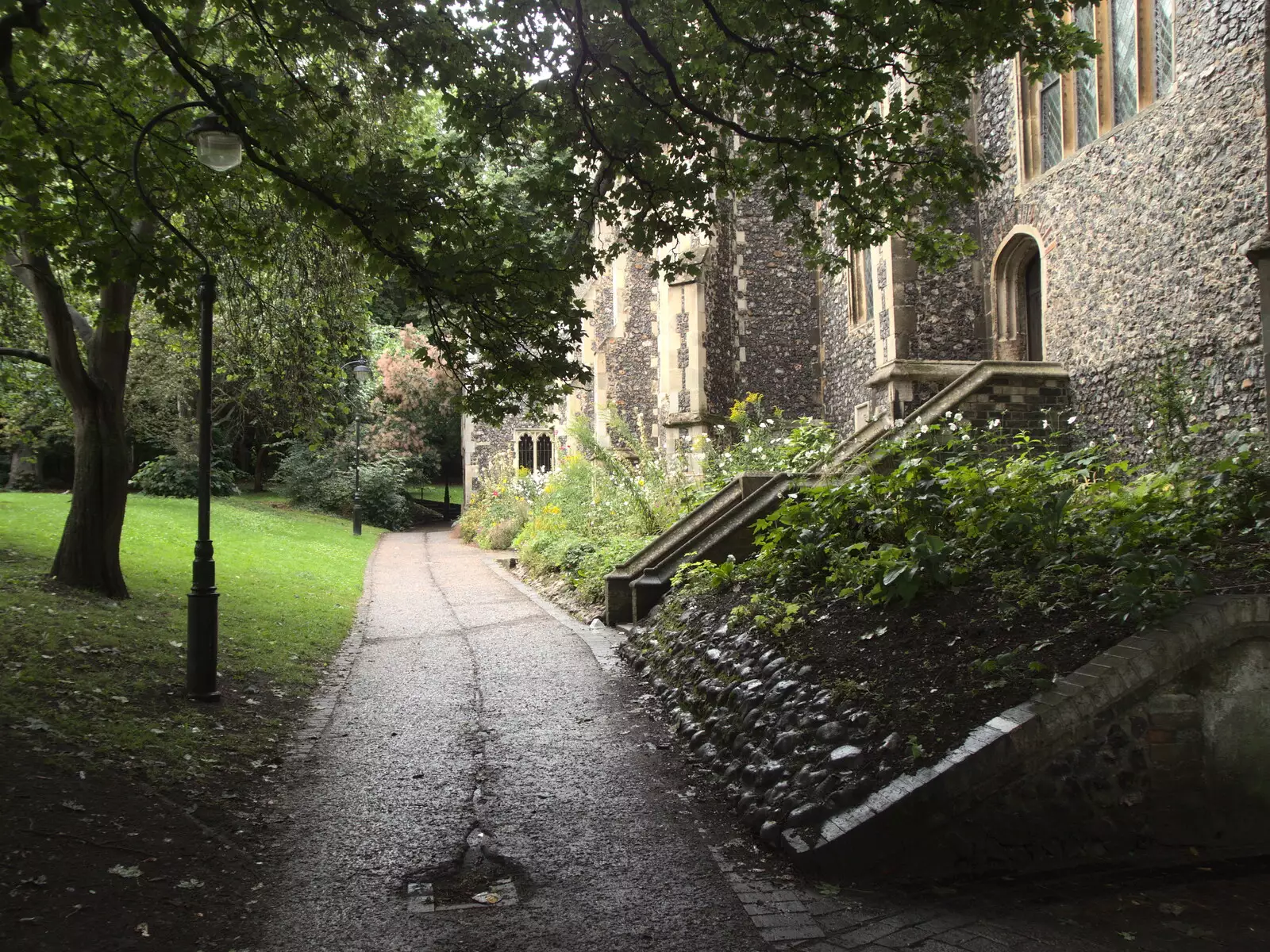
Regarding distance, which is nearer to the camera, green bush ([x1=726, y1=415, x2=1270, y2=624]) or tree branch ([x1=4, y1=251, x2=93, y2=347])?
green bush ([x1=726, y1=415, x2=1270, y2=624])

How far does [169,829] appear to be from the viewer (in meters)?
4.72

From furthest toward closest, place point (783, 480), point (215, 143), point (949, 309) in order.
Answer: point (949, 309) < point (783, 480) < point (215, 143)

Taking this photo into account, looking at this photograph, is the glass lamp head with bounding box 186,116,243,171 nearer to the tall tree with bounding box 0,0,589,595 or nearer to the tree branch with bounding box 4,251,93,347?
the tall tree with bounding box 0,0,589,595

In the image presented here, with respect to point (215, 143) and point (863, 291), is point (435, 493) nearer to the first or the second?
point (863, 291)

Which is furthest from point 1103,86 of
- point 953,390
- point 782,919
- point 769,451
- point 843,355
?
point 782,919

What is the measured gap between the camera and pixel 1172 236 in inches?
437

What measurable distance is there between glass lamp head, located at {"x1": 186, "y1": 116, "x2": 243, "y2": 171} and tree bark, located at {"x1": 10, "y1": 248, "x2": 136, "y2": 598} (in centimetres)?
467

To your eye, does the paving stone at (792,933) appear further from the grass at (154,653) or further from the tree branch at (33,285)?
the tree branch at (33,285)

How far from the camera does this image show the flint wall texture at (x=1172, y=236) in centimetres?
1005

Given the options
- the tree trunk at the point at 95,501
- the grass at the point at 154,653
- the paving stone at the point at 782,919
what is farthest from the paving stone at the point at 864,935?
the tree trunk at the point at 95,501

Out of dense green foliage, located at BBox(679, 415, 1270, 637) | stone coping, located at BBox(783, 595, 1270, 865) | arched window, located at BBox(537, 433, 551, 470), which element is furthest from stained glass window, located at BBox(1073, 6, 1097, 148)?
arched window, located at BBox(537, 433, 551, 470)

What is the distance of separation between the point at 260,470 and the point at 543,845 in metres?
33.7

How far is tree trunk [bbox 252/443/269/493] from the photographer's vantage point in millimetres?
34438

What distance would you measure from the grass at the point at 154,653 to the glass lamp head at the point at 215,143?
12.0 ft
